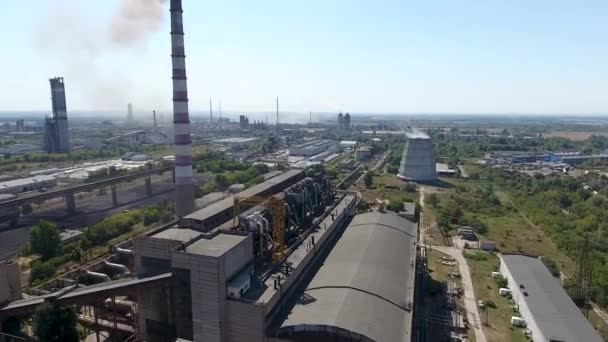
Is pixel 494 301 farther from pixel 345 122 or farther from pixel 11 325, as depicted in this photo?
pixel 345 122

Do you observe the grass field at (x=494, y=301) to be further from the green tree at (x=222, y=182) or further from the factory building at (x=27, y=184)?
the factory building at (x=27, y=184)

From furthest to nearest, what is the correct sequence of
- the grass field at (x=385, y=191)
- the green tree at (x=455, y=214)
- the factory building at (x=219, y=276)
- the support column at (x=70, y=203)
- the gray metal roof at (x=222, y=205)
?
1. the grass field at (x=385, y=191)
2. the support column at (x=70, y=203)
3. the green tree at (x=455, y=214)
4. the gray metal roof at (x=222, y=205)
5. the factory building at (x=219, y=276)

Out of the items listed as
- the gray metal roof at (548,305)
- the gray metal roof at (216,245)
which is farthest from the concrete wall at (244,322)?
the gray metal roof at (548,305)

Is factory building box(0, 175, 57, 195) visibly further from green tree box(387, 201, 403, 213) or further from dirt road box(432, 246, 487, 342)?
dirt road box(432, 246, 487, 342)

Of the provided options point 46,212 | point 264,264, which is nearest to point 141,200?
point 46,212

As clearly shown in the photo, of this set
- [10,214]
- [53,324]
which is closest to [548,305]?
[53,324]

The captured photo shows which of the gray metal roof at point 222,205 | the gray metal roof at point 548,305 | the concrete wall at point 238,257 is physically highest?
the gray metal roof at point 222,205

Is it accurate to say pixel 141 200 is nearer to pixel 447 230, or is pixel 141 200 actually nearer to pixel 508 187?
pixel 447 230
